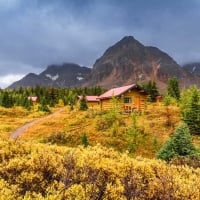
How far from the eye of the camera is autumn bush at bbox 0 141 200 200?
750 centimetres

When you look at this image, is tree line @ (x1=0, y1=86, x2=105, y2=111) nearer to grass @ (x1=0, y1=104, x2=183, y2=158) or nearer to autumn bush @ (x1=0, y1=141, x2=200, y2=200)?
grass @ (x1=0, y1=104, x2=183, y2=158)

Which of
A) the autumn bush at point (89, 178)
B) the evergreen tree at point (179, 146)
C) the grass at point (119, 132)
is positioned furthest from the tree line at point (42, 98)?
the autumn bush at point (89, 178)

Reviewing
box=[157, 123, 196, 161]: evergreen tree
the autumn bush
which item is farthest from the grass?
the autumn bush

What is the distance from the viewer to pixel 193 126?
4712 centimetres

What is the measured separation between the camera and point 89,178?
317 inches

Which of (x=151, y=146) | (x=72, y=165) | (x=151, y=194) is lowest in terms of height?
(x=151, y=146)

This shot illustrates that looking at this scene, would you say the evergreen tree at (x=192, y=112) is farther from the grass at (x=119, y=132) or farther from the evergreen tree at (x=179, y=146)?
the evergreen tree at (x=179, y=146)

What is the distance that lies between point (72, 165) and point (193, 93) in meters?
44.0

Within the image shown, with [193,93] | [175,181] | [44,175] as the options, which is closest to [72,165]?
[44,175]

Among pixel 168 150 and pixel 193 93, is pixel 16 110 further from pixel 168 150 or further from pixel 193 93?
pixel 168 150

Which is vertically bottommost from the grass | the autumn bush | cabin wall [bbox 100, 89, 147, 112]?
the grass

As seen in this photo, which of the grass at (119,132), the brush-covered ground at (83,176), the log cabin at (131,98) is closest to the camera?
the brush-covered ground at (83,176)

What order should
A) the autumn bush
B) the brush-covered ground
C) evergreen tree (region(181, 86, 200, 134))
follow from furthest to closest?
evergreen tree (region(181, 86, 200, 134)) < the autumn bush < the brush-covered ground

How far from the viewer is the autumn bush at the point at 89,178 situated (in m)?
7.50
